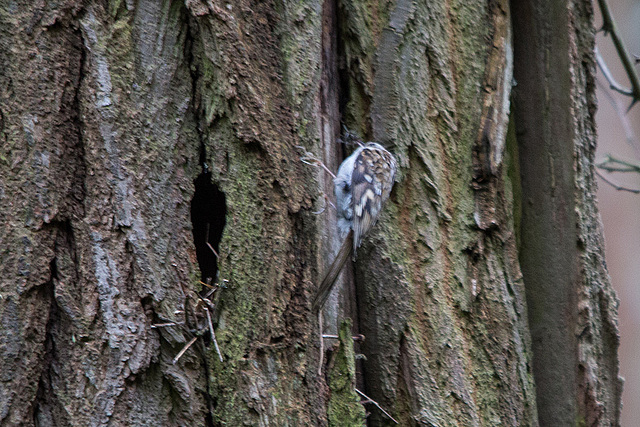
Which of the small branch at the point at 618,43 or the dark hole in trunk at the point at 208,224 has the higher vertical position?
the small branch at the point at 618,43

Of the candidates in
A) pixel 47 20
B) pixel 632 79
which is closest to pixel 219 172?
pixel 47 20

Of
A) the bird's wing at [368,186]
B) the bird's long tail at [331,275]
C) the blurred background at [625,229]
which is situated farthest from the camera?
the blurred background at [625,229]

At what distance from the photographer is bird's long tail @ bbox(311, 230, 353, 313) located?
1872 millimetres

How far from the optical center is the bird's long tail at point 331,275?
1.87m

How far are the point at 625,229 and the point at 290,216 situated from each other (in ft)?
14.7

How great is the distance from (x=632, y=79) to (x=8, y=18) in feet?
9.07

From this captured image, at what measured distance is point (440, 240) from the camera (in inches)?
82.4

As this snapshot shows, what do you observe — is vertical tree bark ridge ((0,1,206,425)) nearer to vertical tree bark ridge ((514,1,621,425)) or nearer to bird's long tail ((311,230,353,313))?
bird's long tail ((311,230,353,313))

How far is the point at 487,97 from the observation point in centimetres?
218

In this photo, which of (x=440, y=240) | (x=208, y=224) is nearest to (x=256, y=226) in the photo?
(x=208, y=224)

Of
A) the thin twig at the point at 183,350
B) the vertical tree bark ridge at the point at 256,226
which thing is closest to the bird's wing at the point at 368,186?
the vertical tree bark ridge at the point at 256,226

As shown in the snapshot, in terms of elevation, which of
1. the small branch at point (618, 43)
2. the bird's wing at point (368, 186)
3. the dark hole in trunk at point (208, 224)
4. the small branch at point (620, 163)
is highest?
the small branch at point (618, 43)

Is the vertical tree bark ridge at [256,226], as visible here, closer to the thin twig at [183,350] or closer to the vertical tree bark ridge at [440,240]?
the thin twig at [183,350]

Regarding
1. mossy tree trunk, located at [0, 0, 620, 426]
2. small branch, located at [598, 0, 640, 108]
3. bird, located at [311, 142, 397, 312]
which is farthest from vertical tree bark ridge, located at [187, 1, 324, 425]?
small branch, located at [598, 0, 640, 108]
